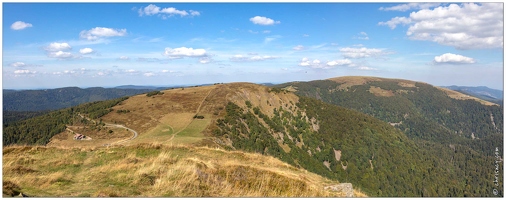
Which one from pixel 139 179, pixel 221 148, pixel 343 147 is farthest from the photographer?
pixel 343 147

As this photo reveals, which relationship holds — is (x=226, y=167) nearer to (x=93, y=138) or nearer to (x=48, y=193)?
(x=48, y=193)

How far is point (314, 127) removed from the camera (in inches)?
5133

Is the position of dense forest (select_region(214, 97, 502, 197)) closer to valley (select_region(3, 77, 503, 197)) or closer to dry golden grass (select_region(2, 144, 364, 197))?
valley (select_region(3, 77, 503, 197))

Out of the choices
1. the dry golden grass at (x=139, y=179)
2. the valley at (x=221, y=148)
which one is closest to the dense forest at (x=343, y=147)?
the valley at (x=221, y=148)

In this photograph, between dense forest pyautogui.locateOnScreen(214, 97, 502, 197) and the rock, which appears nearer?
the rock

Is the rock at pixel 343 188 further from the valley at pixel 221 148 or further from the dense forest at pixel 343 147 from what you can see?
the dense forest at pixel 343 147

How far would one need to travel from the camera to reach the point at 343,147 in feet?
419

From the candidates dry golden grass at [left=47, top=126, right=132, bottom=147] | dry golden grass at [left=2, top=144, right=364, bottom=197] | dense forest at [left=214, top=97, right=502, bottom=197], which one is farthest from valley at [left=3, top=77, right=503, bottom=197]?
dense forest at [left=214, top=97, right=502, bottom=197]

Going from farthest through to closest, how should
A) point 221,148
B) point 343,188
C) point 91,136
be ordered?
1. point 91,136
2. point 221,148
3. point 343,188

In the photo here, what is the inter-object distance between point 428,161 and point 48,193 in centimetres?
17841

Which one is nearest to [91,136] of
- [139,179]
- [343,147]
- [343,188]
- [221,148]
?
[221,148]

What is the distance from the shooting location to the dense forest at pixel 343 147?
91644mm

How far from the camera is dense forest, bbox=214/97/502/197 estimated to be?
91.6 m

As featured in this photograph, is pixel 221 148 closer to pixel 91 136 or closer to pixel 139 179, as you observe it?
pixel 139 179
